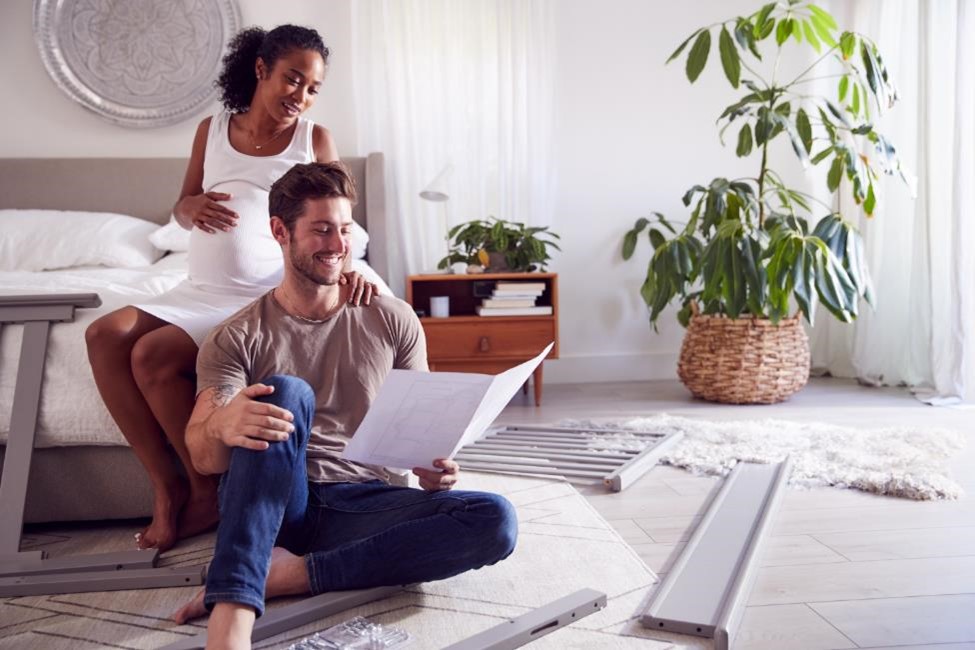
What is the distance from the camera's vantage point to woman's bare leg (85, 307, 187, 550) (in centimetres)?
192

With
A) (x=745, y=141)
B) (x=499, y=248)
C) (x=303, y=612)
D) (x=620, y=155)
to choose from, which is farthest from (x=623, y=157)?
(x=303, y=612)

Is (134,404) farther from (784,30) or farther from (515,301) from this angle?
(784,30)

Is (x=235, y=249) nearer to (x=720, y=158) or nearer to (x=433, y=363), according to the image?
(x=433, y=363)

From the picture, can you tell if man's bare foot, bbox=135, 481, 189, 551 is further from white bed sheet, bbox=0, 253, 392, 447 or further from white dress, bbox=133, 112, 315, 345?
white dress, bbox=133, 112, 315, 345

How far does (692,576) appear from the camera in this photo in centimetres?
167

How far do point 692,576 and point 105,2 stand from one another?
135 inches

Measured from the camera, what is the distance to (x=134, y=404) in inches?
76.4

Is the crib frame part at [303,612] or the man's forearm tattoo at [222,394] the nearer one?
the crib frame part at [303,612]

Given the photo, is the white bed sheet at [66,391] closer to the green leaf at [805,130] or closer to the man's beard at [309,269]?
the man's beard at [309,269]

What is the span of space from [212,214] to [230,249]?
0.09 meters

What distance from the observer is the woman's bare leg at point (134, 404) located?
1.92 meters

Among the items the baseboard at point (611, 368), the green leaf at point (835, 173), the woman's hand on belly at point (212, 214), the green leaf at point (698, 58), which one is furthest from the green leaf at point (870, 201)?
the woman's hand on belly at point (212, 214)

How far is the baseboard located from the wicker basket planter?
673 mm

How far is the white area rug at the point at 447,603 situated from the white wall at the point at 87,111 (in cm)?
229
